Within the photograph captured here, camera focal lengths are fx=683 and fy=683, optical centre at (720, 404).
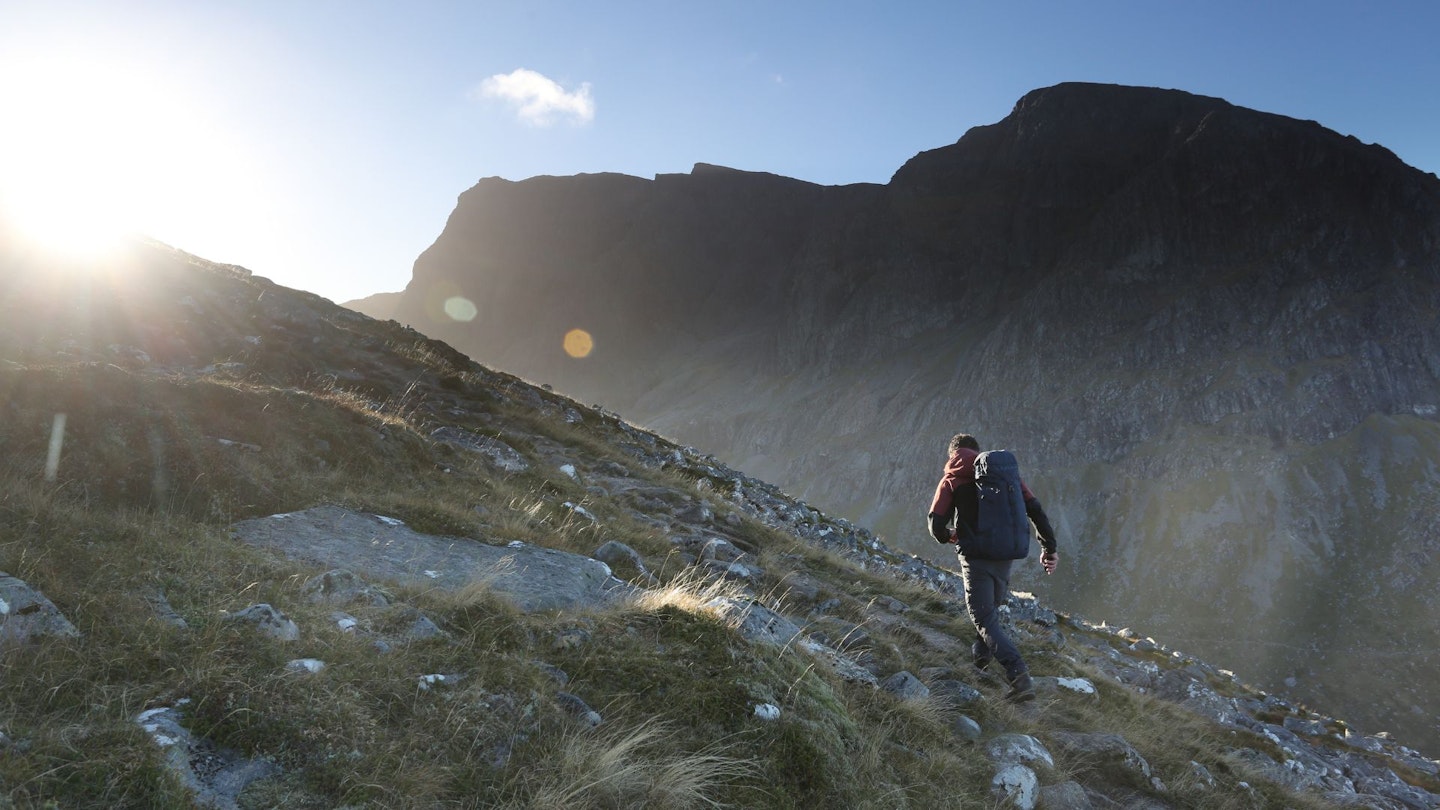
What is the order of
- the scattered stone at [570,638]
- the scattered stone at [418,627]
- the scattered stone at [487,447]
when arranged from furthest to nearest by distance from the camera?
the scattered stone at [487,447]
the scattered stone at [570,638]
the scattered stone at [418,627]

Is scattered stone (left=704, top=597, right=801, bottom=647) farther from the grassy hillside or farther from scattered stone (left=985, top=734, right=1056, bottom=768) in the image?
scattered stone (left=985, top=734, right=1056, bottom=768)

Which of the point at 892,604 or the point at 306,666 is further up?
the point at 306,666

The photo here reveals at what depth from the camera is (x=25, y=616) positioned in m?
3.50

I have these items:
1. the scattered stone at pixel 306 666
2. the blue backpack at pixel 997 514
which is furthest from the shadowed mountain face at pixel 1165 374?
the scattered stone at pixel 306 666

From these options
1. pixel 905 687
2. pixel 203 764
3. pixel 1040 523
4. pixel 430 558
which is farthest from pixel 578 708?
pixel 1040 523

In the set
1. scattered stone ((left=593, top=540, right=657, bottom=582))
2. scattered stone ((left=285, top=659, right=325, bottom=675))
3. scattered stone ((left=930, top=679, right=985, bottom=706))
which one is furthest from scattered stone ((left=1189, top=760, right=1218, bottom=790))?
scattered stone ((left=285, top=659, right=325, bottom=675))

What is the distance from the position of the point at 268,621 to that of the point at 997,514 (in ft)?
25.2

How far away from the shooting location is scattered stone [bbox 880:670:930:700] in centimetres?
635

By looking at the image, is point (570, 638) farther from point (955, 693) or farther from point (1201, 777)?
point (1201, 777)

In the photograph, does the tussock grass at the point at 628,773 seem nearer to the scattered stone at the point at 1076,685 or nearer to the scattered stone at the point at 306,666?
the scattered stone at the point at 306,666

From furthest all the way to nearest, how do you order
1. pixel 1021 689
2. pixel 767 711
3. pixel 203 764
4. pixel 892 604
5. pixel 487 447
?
pixel 487 447, pixel 892 604, pixel 1021 689, pixel 767 711, pixel 203 764

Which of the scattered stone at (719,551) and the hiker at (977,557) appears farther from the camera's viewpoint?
the scattered stone at (719,551)

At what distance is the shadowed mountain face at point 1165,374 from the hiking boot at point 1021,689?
269 feet

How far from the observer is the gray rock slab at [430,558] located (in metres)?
5.82
